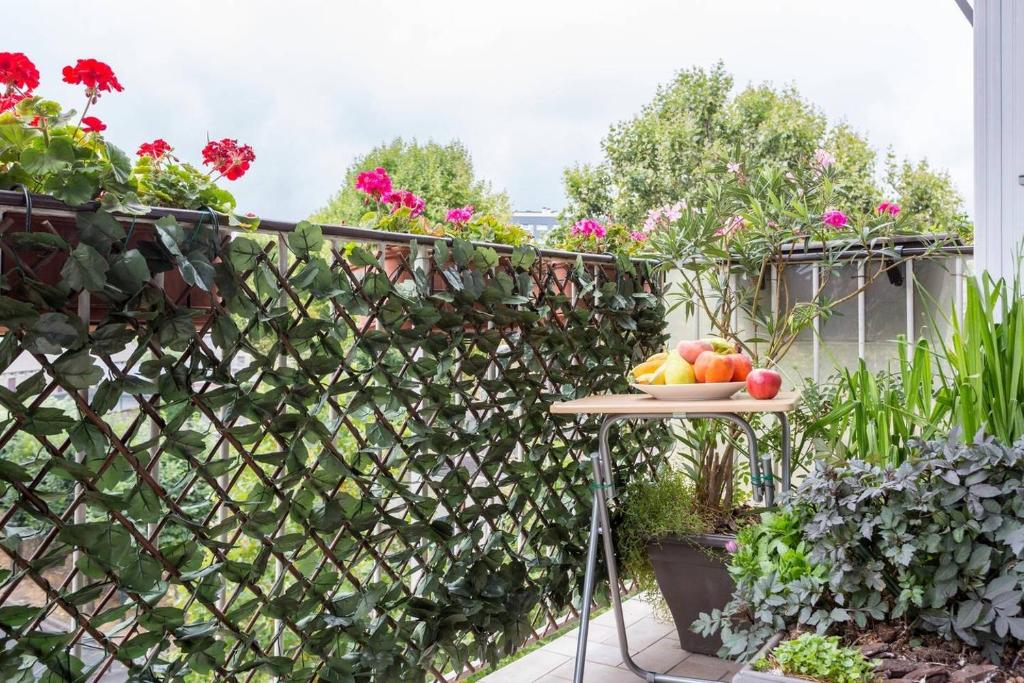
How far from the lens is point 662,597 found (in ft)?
9.21

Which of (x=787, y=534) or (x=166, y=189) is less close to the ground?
(x=166, y=189)

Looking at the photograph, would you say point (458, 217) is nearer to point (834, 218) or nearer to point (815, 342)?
point (834, 218)

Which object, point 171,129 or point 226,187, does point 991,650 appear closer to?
point 226,187

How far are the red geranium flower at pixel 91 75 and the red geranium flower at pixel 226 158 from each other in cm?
22

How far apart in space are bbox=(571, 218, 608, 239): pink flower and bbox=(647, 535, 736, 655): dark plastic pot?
1112 mm

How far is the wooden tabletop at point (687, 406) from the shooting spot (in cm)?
185

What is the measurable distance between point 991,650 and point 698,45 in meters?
27.6

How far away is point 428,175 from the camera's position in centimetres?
2502

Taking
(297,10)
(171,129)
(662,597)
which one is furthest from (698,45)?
(662,597)

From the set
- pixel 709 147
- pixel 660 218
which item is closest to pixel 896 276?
pixel 660 218

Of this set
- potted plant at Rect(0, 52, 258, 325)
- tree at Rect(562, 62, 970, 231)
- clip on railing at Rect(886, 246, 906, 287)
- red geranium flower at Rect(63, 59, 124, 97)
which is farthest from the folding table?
tree at Rect(562, 62, 970, 231)

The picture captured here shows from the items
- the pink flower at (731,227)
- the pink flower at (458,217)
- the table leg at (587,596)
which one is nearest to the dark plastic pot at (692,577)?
the table leg at (587,596)

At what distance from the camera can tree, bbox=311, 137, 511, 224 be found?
24469mm

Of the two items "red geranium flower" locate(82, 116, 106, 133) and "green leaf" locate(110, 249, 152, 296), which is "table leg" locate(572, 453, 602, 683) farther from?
"red geranium flower" locate(82, 116, 106, 133)
